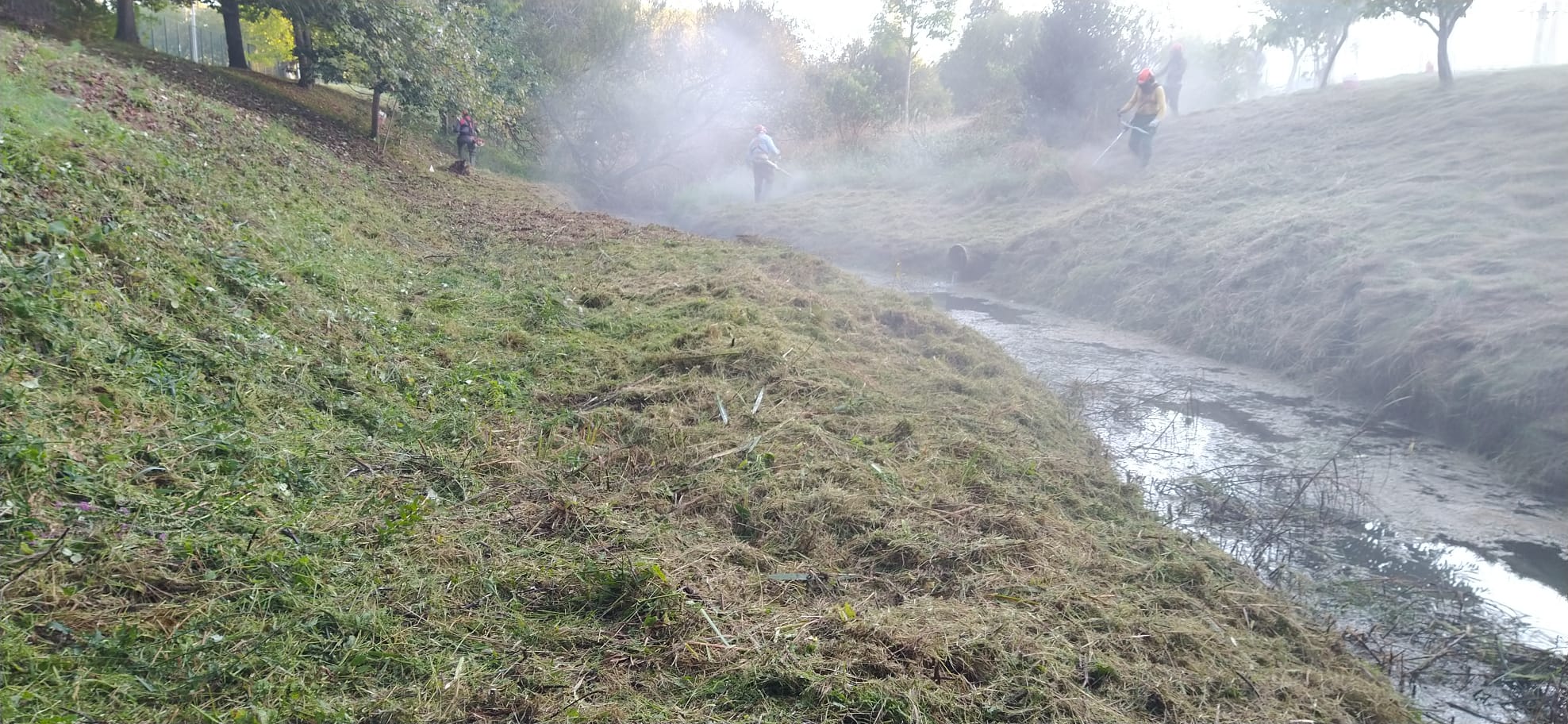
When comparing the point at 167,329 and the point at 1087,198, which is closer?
the point at 167,329

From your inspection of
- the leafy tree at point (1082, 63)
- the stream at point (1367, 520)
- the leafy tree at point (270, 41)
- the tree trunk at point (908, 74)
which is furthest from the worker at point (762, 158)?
the stream at point (1367, 520)

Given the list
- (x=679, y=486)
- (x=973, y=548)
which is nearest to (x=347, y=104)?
(x=679, y=486)

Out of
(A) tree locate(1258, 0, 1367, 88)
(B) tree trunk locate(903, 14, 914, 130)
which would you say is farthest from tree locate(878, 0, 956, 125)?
(A) tree locate(1258, 0, 1367, 88)

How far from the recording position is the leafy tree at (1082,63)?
18438mm

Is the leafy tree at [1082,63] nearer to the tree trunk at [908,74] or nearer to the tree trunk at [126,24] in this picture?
the tree trunk at [908,74]

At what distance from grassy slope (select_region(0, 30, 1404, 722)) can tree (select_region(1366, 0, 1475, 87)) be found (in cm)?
1329

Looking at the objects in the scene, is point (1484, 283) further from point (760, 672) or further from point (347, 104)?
point (347, 104)

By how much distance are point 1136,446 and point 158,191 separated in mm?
7054

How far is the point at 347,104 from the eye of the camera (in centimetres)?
1560

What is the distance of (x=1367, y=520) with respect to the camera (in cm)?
558

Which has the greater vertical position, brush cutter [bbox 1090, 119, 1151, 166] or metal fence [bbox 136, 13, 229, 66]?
metal fence [bbox 136, 13, 229, 66]

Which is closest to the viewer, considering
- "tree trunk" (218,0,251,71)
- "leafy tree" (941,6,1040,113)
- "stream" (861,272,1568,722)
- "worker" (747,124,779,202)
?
"stream" (861,272,1568,722)

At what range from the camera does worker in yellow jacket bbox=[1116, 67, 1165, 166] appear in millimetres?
14859

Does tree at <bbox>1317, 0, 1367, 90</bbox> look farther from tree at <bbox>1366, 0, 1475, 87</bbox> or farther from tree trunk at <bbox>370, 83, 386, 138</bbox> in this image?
tree trunk at <bbox>370, 83, 386, 138</bbox>
